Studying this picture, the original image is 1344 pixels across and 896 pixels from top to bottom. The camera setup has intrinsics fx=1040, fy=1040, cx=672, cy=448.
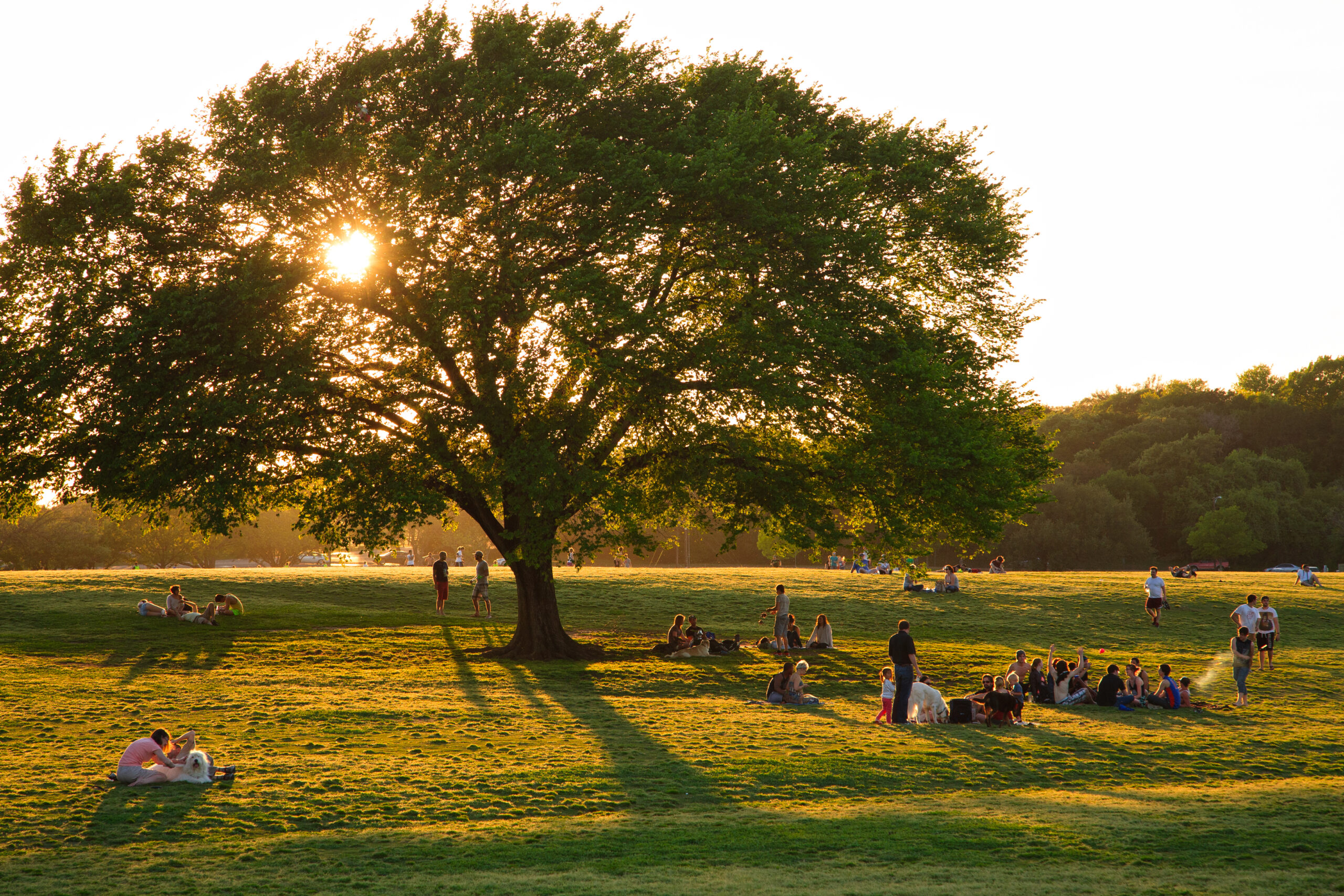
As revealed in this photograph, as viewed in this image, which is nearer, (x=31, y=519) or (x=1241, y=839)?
(x=1241, y=839)

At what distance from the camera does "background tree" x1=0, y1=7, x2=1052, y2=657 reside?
82.2 ft

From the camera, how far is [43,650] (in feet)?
96.1

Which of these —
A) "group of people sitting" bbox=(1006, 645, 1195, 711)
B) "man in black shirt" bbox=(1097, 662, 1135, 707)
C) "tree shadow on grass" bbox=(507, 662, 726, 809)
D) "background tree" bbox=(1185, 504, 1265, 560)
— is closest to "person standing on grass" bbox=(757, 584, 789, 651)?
"tree shadow on grass" bbox=(507, 662, 726, 809)

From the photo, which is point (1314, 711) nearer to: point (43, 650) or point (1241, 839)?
point (1241, 839)

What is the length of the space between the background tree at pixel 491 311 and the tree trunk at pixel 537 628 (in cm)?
270

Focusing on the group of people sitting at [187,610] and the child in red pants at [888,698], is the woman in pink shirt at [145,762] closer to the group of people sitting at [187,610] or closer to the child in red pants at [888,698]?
the child in red pants at [888,698]

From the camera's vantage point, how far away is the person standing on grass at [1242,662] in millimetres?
24984

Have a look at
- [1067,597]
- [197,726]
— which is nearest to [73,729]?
[197,726]

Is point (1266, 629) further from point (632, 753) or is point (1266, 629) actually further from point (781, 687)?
point (632, 753)

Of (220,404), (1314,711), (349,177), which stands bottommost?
(1314,711)

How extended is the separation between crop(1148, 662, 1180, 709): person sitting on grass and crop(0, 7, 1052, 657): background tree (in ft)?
17.9

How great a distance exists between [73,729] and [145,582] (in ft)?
94.6

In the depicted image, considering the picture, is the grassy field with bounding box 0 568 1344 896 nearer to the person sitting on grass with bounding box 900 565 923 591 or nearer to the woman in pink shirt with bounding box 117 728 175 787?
the woman in pink shirt with bounding box 117 728 175 787

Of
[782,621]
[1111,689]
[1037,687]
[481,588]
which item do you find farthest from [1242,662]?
[481,588]
